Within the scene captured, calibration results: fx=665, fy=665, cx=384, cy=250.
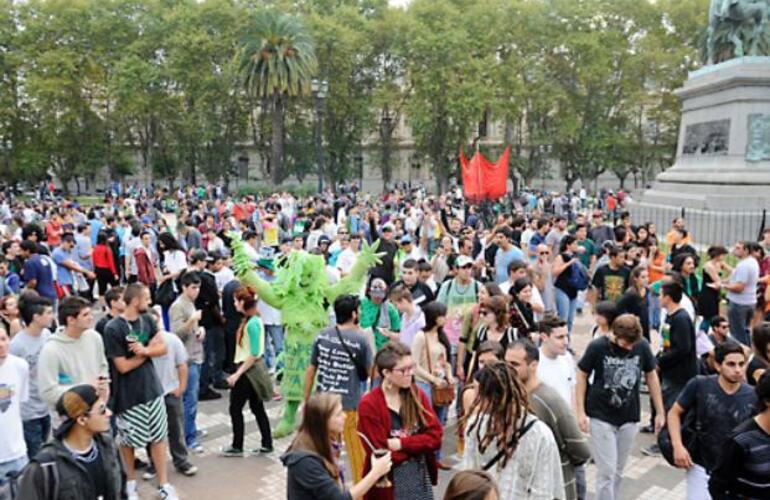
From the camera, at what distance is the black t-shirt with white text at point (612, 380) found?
4.92 m

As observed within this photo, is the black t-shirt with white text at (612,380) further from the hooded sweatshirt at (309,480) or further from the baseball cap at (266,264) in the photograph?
the baseball cap at (266,264)

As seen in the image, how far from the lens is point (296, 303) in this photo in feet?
22.4

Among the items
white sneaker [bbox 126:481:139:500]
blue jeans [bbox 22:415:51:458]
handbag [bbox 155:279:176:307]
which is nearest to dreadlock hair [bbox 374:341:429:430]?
white sneaker [bbox 126:481:139:500]

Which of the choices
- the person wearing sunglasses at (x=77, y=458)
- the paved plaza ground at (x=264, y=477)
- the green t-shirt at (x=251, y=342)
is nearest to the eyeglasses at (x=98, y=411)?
the person wearing sunglasses at (x=77, y=458)

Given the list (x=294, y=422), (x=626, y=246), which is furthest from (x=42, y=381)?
(x=626, y=246)

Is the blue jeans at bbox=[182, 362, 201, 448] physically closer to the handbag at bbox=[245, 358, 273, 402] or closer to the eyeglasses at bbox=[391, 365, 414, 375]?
the handbag at bbox=[245, 358, 273, 402]

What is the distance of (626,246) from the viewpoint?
9.74m

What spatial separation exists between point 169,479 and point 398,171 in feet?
187

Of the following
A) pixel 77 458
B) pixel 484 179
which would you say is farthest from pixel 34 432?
pixel 484 179

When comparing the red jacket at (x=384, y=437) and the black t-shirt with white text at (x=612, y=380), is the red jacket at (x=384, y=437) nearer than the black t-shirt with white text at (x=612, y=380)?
Yes

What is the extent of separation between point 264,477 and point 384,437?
2695 millimetres

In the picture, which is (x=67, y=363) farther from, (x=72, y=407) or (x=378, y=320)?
(x=378, y=320)

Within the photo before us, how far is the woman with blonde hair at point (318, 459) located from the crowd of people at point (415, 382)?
1 cm

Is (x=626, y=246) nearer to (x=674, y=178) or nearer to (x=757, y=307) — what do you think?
(x=757, y=307)
